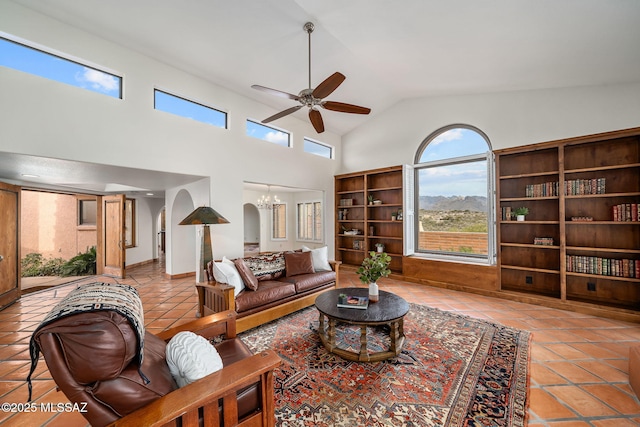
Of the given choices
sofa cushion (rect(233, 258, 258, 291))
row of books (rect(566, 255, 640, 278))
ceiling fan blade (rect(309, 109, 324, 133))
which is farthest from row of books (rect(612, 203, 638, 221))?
sofa cushion (rect(233, 258, 258, 291))

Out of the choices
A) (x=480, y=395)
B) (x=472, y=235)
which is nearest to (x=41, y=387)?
(x=480, y=395)

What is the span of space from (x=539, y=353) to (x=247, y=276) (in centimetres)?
328

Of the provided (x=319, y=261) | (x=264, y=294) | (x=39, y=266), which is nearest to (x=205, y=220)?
(x=264, y=294)

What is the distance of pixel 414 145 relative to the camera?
5285mm

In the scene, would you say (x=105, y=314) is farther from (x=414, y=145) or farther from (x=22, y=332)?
(x=414, y=145)

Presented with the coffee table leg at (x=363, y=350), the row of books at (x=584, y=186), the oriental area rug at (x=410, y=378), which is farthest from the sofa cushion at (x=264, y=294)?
the row of books at (x=584, y=186)

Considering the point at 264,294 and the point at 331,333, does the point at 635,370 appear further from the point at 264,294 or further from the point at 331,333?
the point at 264,294

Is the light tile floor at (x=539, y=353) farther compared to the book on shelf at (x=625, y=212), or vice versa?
the book on shelf at (x=625, y=212)

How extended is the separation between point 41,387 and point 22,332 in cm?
155

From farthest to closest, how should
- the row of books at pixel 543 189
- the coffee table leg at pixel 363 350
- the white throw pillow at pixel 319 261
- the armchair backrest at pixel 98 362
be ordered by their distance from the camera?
the white throw pillow at pixel 319 261 < the row of books at pixel 543 189 < the coffee table leg at pixel 363 350 < the armchair backrest at pixel 98 362

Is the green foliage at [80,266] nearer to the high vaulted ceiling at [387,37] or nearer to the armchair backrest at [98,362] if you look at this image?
the high vaulted ceiling at [387,37]

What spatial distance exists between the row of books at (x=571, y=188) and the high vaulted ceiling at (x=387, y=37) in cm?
133

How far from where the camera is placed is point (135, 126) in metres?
3.39

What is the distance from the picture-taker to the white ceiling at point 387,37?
2502mm
